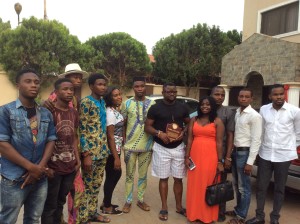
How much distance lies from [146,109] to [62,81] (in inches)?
61.6

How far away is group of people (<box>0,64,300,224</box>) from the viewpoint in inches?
124

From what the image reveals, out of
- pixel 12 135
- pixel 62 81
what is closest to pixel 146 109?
pixel 62 81

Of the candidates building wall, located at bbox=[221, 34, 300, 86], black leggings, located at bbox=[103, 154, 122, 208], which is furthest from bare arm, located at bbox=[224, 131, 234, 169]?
building wall, located at bbox=[221, 34, 300, 86]

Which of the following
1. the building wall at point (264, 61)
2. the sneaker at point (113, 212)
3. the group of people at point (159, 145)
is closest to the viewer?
the group of people at point (159, 145)

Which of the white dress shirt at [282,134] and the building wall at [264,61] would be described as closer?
the white dress shirt at [282,134]

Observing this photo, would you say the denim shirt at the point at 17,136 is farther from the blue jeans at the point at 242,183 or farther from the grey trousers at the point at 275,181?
the grey trousers at the point at 275,181

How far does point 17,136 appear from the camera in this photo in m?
2.53

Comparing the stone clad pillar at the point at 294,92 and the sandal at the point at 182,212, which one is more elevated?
the stone clad pillar at the point at 294,92

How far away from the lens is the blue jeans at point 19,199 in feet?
8.39

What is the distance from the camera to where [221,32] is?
60.8 ft

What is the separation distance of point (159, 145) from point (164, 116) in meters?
0.43

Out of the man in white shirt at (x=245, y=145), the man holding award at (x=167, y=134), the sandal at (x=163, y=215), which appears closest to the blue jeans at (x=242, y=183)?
the man in white shirt at (x=245, y=145)

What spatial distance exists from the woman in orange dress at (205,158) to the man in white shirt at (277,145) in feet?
1.87

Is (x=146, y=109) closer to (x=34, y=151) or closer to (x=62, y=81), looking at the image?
(x=62, y=81)
